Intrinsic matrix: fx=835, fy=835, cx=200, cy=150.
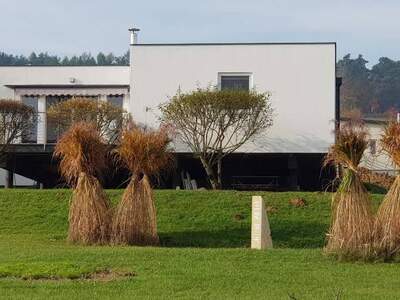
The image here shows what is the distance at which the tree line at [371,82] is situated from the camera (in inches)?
3447

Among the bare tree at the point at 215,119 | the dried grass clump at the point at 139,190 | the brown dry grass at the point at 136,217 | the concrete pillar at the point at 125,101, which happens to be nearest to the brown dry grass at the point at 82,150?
the dried grass clump at the point at 139,190

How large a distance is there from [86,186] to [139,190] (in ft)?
3.55

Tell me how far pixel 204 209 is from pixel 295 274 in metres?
8.51

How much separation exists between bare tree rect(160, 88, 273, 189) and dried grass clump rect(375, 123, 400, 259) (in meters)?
11.1

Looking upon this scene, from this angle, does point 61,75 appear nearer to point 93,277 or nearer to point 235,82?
point 235,82

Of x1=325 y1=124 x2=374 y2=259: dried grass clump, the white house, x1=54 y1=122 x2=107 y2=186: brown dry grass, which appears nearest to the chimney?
the white house

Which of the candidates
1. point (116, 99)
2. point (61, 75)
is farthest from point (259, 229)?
point (61, 75)

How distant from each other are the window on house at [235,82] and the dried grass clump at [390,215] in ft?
45.9

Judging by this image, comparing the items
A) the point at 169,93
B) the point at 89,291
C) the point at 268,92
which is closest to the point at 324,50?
the point at 268,92

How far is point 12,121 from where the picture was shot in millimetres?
26219

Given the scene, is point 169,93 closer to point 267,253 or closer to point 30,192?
point 30,192

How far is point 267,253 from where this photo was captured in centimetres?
1377

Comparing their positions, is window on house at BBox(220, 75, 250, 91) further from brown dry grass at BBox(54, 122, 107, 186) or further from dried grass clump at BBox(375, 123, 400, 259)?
dried grass clump at BBox(375, 123, 400, 259)

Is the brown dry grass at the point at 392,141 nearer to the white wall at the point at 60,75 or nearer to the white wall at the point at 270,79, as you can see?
the white wall at the point at 270,79
